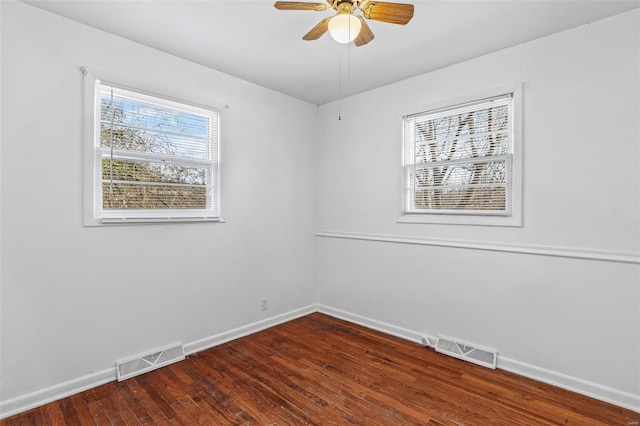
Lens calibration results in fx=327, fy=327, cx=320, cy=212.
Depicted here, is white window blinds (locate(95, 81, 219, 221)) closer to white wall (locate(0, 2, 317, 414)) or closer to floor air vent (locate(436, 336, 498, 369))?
white wall (locate(0, 2, 317, 414))

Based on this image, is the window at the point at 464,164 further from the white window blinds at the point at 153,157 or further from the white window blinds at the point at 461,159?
the white window blinds at the point at 153,157

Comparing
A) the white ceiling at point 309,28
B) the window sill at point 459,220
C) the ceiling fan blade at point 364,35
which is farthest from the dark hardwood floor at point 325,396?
the white ceiling at point 309,28

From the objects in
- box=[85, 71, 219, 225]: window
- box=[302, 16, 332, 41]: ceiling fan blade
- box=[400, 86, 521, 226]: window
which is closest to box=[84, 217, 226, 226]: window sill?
box=[85, 71, 219, 225]: window

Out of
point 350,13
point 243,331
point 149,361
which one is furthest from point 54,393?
point 350,13

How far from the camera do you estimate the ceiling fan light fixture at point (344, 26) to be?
1713 millimetres

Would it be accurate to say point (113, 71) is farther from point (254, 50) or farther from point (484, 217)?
point (484, 217)

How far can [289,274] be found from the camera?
384 cm

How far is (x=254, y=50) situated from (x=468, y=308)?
2862mm

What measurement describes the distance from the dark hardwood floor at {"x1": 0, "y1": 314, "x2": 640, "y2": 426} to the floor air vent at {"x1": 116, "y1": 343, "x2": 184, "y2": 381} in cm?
7

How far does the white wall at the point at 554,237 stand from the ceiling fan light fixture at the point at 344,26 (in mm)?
1258

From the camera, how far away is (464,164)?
2.93 m

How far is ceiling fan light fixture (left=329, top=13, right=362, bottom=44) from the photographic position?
5.62ft

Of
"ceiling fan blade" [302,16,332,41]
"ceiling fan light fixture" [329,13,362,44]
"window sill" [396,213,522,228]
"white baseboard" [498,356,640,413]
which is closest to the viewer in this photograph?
"ceiling fan light fixture" [329,13,362,44]

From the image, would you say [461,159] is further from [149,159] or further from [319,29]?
[149,159]
